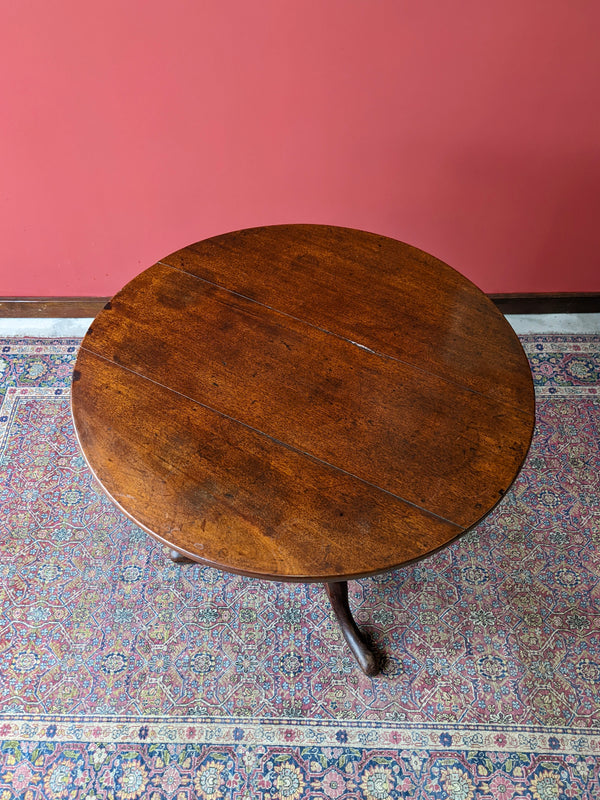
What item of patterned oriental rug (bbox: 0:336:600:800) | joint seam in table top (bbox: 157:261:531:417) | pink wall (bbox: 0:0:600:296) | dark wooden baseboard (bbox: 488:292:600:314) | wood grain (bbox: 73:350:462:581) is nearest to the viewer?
wood grain (bbox: 73:350:462:581)

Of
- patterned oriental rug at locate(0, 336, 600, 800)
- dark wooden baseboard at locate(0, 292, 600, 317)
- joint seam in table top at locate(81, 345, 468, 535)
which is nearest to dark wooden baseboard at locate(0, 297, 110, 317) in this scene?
dark wooden baseboard at locate(0, 292, 600, 317)

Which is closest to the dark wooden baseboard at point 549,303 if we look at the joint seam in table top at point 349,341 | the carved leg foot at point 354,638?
the joint seam in table top at point 349,341

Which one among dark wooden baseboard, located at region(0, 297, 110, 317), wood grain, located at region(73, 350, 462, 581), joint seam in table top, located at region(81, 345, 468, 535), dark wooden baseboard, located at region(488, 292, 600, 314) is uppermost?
joint seam in table top, located at region(81, 345, 468, 535)

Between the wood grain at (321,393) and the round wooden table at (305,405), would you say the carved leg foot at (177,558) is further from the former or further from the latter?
the wood grain at (321,393)

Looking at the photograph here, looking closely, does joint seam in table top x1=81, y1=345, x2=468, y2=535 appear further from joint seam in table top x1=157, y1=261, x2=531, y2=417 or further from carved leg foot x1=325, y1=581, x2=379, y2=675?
carved leg foot x1=325, y1=581, x2=379, y2=675

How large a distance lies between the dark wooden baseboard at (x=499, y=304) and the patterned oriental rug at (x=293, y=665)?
58 cm

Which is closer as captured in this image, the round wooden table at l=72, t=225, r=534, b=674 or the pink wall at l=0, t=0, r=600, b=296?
the round wooden table at l=72, t=225, r=534, b=674

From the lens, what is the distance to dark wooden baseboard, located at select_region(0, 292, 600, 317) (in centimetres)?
233

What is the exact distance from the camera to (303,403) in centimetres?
131

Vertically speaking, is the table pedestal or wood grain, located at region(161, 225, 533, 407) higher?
wood grain, located at region(161, 225, 533, 407)

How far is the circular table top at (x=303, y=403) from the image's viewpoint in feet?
3.76

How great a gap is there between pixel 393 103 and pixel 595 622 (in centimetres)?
144

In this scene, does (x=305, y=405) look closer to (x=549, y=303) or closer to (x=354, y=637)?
(x=354, y=637)

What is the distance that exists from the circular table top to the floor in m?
0.92
